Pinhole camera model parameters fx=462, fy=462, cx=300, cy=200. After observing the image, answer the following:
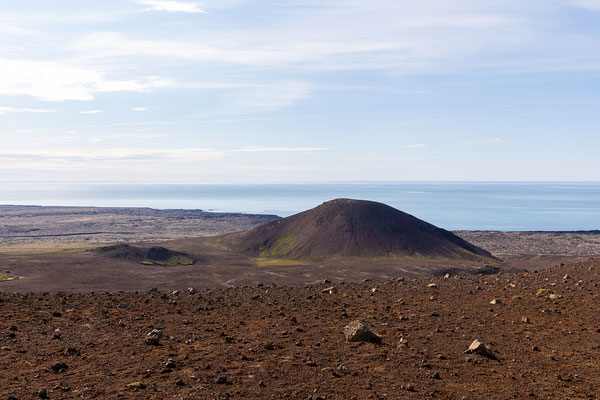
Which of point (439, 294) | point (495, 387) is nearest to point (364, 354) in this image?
point (495, 387)

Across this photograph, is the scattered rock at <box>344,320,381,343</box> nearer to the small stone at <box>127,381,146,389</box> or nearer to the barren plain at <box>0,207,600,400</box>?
the barren plain at <box>0,207,600,400</box>

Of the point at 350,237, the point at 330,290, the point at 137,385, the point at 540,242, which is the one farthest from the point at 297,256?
the point at 137,385

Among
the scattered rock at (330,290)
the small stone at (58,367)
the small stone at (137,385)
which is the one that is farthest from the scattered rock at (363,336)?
the scattered rock at (330,290)

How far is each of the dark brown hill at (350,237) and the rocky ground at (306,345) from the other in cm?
8116

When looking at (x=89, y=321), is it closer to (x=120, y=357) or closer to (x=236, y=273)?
(x=120, y=357)

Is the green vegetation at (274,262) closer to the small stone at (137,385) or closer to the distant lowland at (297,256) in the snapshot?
the distant lowland at (297,256)

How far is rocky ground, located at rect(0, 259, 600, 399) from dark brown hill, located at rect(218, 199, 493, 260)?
8116 cm

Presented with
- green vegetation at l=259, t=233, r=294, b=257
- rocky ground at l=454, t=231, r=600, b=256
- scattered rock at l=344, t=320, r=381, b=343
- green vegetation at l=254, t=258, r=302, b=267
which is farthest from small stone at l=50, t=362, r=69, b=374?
rocky ground at l=454, t=231, r=600, b=256

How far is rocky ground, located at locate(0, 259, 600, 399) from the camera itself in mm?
11398

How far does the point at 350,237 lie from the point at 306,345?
94.9 metres

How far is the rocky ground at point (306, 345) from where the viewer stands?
1140 cm

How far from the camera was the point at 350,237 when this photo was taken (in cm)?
10888

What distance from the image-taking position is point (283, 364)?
12.9 meters

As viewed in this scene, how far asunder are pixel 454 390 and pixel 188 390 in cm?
645
